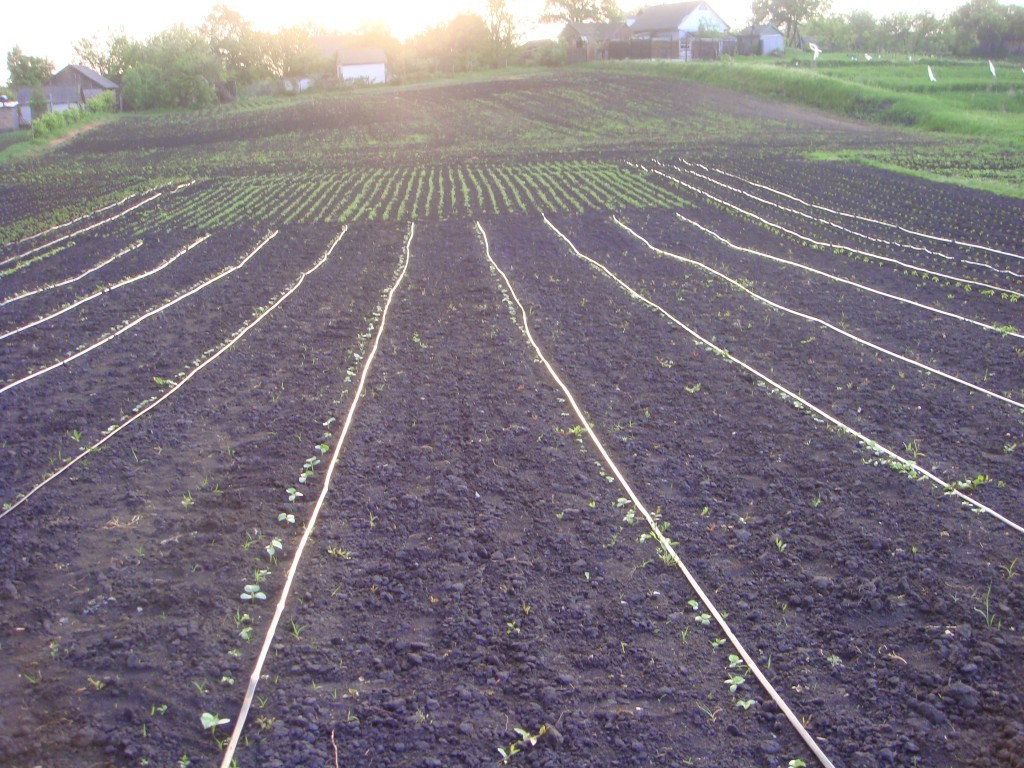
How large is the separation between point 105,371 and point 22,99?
57101 millimetres

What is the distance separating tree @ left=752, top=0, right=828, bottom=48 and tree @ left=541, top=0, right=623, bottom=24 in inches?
541

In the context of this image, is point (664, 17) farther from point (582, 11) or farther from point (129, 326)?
point (129, 326)

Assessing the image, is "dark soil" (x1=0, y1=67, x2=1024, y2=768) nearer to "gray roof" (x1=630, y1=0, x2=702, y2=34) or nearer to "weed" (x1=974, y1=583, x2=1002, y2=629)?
"weed" (x1=974, y1=583, x2=1002, y2=629)

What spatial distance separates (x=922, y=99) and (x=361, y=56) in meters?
43.7

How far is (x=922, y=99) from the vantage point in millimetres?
34719

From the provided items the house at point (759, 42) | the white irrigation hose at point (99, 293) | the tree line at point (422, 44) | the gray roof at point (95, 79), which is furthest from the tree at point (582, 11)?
the white irrigation hose at point (99, 293)

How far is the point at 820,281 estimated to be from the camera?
37.8 ft

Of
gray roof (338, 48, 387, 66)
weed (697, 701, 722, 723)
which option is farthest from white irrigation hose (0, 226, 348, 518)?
gray roof (338, 48, 387, 66)

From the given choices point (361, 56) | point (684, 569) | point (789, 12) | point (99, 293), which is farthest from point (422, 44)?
point (684, 569)

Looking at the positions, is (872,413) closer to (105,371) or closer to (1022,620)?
(1022,620)

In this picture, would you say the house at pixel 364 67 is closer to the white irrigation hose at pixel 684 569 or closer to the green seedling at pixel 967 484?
the white irrigation hose at pixel 684 569

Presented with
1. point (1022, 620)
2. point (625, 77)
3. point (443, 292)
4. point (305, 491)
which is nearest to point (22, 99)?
point (625, 77)

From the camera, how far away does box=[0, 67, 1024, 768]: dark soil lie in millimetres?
3924

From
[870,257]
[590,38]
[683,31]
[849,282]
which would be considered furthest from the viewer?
[590,38]
